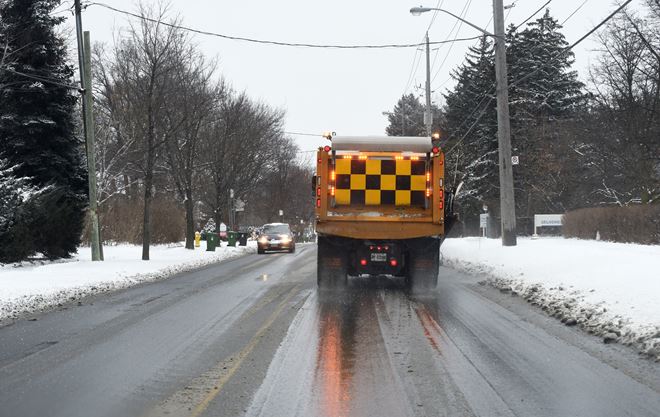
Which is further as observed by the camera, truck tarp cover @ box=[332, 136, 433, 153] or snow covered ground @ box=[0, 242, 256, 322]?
truck tarp cover @ box=[332, 136, 433, 153]

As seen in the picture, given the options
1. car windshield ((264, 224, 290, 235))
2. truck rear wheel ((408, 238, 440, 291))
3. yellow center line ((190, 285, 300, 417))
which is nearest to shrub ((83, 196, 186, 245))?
car windshield ((264, 224, 290, 235))

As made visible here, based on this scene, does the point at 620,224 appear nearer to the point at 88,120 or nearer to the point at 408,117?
the point at 88,120

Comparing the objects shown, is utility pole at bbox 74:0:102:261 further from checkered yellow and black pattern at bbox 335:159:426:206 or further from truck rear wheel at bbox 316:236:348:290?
checkered yellow and black pattern at bbox 335:159:426:206

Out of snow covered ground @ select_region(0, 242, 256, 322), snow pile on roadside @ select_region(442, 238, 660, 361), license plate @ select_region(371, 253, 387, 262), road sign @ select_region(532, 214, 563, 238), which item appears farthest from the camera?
road sign @ select_region(532, 214, 563, 238)

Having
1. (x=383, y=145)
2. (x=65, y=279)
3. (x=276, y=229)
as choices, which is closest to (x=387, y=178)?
(x=383, y=145)

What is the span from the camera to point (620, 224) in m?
24.0

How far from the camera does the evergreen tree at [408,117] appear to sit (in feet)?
241

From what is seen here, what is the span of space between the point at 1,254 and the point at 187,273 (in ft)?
17.4

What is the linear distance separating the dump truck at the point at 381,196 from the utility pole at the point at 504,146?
7.34 meters

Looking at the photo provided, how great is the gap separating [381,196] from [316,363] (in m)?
6.07

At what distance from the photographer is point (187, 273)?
60.4 feet

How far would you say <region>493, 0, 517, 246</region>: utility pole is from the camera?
1861 centimetres

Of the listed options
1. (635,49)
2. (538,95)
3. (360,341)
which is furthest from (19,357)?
(538,95)

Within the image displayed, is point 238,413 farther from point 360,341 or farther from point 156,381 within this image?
point 360,341
